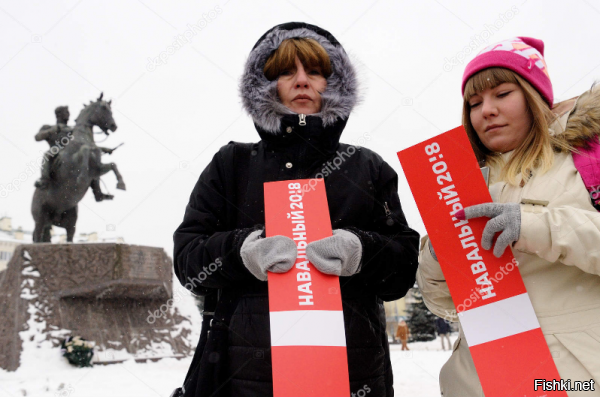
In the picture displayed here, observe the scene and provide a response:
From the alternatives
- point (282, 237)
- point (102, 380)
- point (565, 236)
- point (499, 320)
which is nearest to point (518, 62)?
point (565, 236)

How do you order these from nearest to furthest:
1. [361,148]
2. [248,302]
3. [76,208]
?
[248,302]
[361,148]
[76,208]

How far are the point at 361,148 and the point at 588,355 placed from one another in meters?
1.06

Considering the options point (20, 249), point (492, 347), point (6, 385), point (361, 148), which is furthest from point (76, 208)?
point (492, 347)

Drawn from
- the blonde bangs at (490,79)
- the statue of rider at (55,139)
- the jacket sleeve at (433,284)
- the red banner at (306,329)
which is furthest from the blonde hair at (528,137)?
the statue of rider at (55,139)

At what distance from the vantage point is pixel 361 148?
203 centimetres

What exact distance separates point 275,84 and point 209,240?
69 cm

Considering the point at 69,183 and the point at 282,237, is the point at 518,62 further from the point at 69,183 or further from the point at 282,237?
the point at 69,183

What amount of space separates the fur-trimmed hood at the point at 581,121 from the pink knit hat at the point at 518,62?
4.7 inches

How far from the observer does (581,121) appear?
1.65 m

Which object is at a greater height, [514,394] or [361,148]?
[361,148]

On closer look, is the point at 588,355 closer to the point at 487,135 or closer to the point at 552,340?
the point at 552,340

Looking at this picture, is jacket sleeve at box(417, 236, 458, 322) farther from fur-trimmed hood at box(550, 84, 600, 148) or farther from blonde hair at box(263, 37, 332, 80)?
blonde hair at box(263, 37, 332, 80)

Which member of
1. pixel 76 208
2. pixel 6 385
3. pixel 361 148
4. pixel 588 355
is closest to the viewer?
pixel 588 355

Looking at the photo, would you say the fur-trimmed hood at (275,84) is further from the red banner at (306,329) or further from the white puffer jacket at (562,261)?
the white puffer jacket at (562,261)
